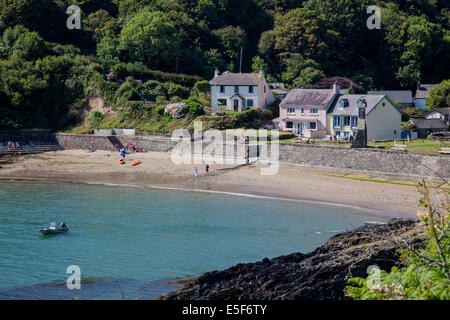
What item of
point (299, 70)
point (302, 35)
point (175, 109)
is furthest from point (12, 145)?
point (302, 35)

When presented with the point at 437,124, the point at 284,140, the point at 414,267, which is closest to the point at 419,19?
the point at 437,124

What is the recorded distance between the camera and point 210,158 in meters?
42.9

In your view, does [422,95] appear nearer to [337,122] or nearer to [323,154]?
[337,122]

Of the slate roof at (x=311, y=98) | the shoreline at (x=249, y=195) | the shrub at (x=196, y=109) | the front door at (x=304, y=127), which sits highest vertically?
the slate roof at (x=311, y=98)

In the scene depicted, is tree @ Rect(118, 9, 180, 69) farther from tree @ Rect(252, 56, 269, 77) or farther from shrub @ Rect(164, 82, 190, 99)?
tree @ Rect(252, 56, 269, 77)

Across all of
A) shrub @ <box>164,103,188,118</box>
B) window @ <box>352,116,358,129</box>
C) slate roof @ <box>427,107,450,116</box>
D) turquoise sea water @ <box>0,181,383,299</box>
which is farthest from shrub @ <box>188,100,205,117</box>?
slate roof @ <box>427,107,450,116</box>

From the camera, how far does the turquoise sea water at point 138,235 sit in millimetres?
20297

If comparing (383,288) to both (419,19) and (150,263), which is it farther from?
(419,19)

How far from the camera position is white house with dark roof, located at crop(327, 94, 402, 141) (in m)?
43.5

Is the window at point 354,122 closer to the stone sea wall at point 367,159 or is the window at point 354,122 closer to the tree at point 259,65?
the stone sea wall at point 367,159

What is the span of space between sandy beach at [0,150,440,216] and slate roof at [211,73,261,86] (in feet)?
38.0

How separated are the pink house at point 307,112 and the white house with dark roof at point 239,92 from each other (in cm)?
411

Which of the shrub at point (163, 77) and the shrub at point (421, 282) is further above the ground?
the shrub at point (163, 77)

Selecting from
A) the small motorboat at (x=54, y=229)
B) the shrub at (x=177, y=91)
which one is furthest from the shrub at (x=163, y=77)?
the small motorboat at (x=54, y=229)
